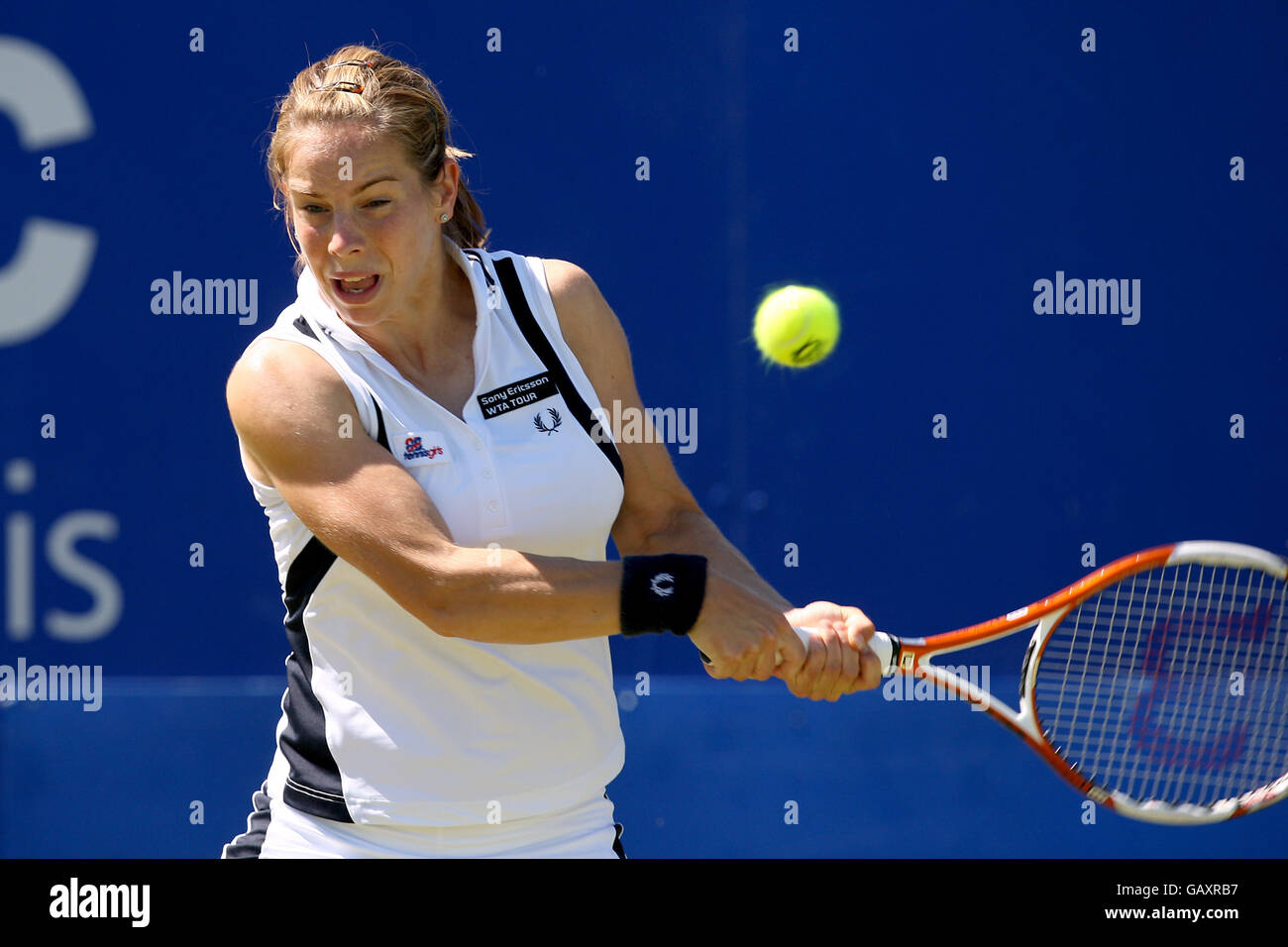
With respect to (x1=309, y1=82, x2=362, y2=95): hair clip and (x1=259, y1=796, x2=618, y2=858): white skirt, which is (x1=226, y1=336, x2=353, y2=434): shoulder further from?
(x1=259, y1=796, x2=618, y2=858): white skirt

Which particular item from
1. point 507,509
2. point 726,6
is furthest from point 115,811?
point 726,6

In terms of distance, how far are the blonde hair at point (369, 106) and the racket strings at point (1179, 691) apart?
4.35 feet

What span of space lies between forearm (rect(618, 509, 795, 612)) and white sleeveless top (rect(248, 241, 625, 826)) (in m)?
0.18

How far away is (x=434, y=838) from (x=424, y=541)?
1.23ft

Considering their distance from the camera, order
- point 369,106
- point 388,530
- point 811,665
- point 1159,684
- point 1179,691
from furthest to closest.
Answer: point 1159,684 → point 1179,691 → point 811,665 → point 369,106 → point 388,530

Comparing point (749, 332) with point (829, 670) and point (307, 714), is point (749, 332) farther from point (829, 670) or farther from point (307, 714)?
point (307, 714)

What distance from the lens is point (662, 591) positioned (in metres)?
1.81

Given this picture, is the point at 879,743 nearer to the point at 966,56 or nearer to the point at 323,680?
the point at 966,56

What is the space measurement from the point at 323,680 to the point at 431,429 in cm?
34

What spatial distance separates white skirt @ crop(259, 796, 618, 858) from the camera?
182 centimetres

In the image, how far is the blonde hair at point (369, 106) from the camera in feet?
6.07

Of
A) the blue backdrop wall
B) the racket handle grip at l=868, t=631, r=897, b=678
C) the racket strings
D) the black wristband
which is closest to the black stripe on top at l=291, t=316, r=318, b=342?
the black wristband

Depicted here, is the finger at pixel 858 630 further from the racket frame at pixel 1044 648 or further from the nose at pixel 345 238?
the nose at pixel 345 238

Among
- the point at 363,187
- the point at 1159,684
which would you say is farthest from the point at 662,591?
the point at 1159,684
